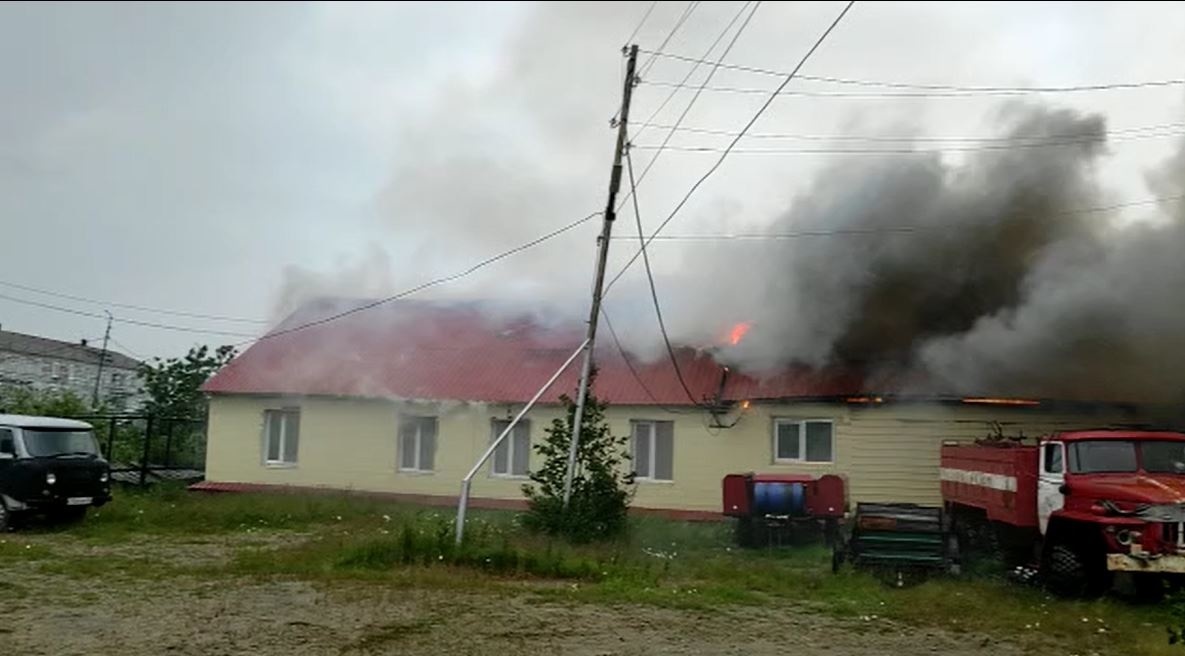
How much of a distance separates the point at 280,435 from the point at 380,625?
14.9 metres

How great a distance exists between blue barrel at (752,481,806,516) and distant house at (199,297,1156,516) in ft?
9.62

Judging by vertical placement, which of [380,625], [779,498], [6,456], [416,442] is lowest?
[380,625]

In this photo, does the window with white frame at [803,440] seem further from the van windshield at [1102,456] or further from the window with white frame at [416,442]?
the window with white frame at [416,442]

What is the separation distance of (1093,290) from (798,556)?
685cm

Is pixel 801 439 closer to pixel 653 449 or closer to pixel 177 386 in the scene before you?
pixel 653 449

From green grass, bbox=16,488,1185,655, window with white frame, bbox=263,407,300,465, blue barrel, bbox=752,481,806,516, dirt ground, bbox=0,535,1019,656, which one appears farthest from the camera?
window with white frame, bbox=263,407,300,465

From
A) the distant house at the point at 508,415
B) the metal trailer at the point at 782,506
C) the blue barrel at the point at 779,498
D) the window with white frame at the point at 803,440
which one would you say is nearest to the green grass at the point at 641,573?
the metal trailer at the point at 782,506

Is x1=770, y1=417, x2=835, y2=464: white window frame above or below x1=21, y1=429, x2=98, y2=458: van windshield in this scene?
above

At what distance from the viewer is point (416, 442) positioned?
22.7m

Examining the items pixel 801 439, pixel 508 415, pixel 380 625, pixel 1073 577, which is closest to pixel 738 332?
pixel 801 439

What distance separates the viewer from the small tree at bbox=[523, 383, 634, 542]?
50.6 feet

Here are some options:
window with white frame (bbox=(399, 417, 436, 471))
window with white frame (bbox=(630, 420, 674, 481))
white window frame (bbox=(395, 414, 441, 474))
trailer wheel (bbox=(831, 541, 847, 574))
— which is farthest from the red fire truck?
window with white frame (bbox=(399, 417, 436, 471))

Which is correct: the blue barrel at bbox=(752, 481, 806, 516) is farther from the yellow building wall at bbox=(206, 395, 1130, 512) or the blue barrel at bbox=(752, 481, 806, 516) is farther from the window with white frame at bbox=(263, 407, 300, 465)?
the window with white frame at bbox=(263, 407, 300, 465)

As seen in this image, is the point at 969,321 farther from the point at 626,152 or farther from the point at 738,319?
the point at 626,152
